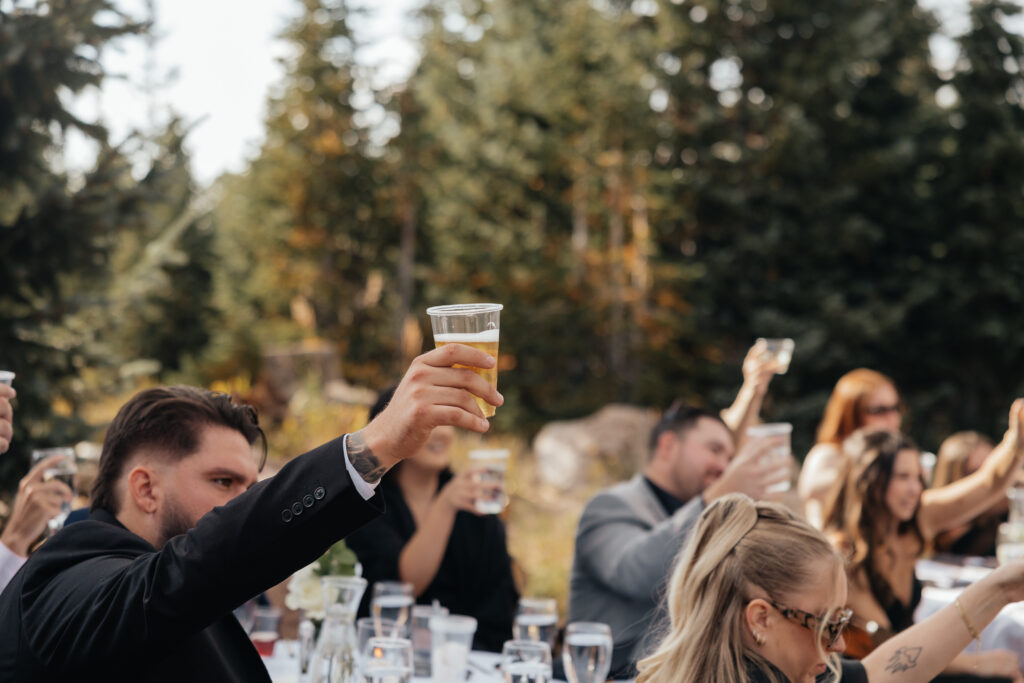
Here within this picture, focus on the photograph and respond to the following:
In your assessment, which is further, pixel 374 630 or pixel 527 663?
pixel 374 630

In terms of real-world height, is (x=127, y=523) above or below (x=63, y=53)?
below

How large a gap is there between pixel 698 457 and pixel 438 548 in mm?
1183

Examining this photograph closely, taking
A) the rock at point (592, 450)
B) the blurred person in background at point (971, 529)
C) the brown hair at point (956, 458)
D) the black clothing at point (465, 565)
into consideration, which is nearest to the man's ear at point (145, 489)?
the black clothing at point (465, 565)

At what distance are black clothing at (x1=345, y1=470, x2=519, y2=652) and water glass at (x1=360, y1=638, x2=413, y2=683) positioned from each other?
143 centimetres

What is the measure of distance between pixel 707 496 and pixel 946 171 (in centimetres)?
1474

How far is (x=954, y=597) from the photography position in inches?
158

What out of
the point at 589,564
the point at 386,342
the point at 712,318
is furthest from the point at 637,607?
the point at 386,342

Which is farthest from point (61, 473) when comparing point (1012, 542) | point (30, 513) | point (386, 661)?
point (1012, 542)

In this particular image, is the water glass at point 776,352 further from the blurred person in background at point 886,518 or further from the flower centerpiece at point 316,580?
the flower centerpiece at point 316,580

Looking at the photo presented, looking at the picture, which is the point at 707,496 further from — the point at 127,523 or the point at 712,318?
the point at 712,318

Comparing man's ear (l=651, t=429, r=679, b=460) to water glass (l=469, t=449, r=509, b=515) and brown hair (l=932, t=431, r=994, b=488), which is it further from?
brown hair (l=932, t=431, r=994, b=488)

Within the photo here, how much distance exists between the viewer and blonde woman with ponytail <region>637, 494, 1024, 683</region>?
233 centimetres

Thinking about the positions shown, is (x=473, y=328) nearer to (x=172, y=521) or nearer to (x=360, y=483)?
(x=360, y=483)

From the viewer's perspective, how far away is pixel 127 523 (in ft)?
7.35
